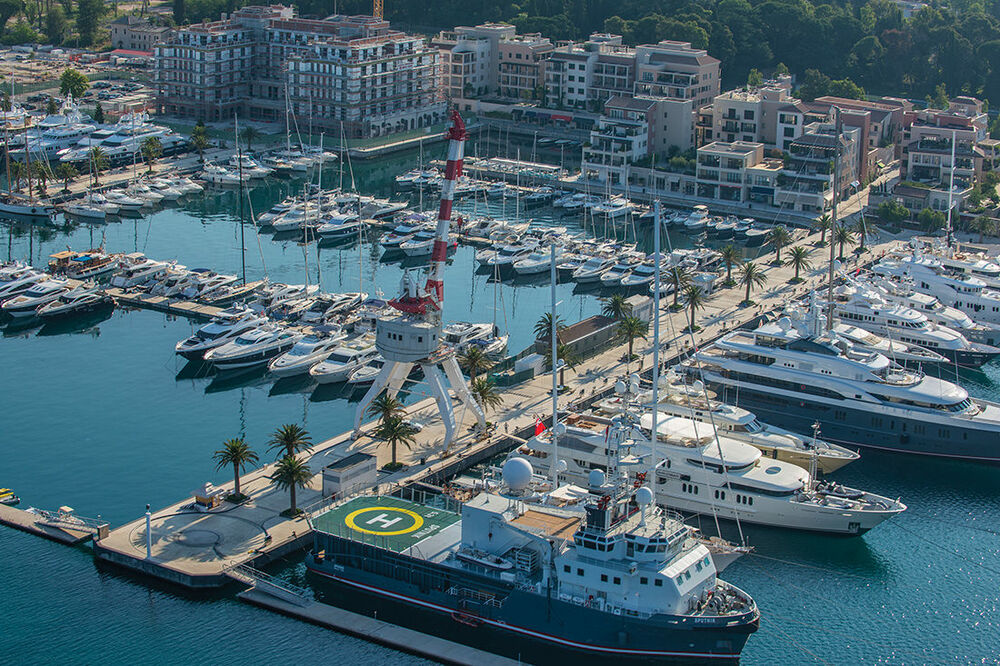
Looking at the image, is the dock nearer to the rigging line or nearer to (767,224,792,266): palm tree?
the rigging line

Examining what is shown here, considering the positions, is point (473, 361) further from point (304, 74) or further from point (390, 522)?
point (304, 74)

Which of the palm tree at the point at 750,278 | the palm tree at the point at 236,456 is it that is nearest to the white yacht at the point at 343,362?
the palm tree at the point at 236,456

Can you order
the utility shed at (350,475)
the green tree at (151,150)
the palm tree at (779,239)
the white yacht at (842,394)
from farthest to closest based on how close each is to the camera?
1. the green tree at (151,150)
2. the palm tree at (779,239)
3. the white yacht at (842,394)
4. the utility shed at (350,475)

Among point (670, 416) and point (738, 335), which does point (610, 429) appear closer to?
point (670, 416)

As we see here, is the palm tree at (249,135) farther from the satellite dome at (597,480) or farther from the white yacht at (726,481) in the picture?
the satellite dome at (597,480)

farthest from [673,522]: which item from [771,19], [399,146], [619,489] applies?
[771,19]
